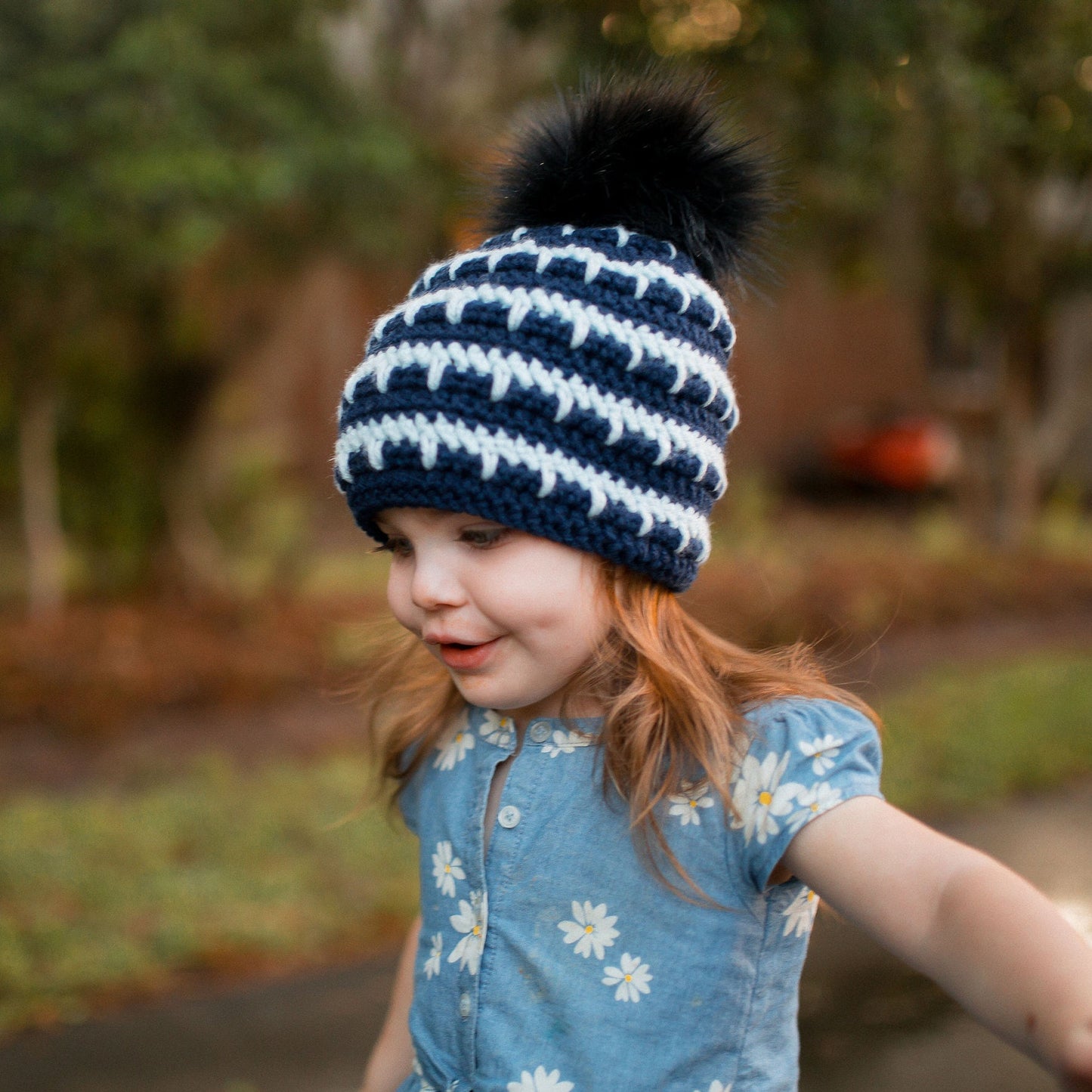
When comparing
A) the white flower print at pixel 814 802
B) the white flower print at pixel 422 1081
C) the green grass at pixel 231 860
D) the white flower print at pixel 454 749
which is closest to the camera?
the white flower print at pixel 814 802

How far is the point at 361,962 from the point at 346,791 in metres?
1.30

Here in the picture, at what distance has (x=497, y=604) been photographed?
1.42 metres

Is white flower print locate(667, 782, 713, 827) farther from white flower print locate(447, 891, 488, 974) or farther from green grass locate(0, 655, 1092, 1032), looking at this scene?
green grass locate(0, 655, 1092, 1032)

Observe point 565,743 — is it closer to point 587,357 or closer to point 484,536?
point 484,536

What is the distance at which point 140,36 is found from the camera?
4.30 m

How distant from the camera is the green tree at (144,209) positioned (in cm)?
Result: 439

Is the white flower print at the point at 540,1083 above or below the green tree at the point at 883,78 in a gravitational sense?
below

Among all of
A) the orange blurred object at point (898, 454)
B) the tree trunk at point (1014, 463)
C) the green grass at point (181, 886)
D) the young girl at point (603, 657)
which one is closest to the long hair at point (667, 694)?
the young girl at point (603, 657)

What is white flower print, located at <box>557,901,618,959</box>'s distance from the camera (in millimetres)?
1430

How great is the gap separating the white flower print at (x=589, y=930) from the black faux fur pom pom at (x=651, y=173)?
2.73ft

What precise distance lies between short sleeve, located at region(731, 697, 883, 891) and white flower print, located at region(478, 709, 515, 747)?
358mm

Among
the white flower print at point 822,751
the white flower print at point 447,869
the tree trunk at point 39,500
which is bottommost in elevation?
the white flower print at point 447,869

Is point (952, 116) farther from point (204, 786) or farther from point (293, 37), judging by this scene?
point (204, 786)

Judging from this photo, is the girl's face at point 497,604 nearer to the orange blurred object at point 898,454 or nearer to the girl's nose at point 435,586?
the girl's nose at point 435,586
